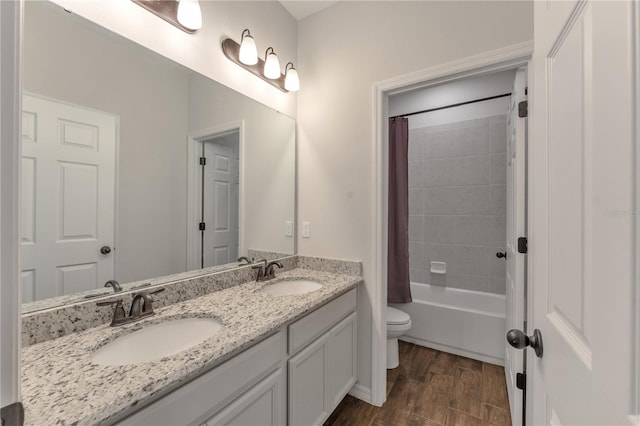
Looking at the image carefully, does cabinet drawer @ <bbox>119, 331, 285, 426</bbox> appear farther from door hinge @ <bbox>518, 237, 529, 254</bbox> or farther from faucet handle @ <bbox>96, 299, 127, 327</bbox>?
door hinge @ <bbox>518, 237, 529, 254</bbox>

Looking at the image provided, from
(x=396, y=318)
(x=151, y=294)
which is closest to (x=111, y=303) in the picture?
(x=151, y=294)

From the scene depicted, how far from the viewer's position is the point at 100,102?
1096 millimetres

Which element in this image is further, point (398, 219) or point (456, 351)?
point (398, 219)

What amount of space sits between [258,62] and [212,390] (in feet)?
5.93

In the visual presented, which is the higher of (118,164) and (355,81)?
(355,81)

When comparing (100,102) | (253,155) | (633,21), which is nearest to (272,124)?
(253,155)

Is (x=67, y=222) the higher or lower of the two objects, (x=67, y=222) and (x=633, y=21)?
the lower

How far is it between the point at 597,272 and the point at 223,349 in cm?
93

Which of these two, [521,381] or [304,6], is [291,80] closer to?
[304,6]

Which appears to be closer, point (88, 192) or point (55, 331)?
point (55, 331)

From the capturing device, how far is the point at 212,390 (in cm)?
87

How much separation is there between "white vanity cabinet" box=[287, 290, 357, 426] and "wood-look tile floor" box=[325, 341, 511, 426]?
187mm

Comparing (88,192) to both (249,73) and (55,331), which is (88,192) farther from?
(249,73)

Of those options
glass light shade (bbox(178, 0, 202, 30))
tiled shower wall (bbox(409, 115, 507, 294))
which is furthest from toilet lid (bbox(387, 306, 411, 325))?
glass light shade (bbox(178, 0, 202, 30))
